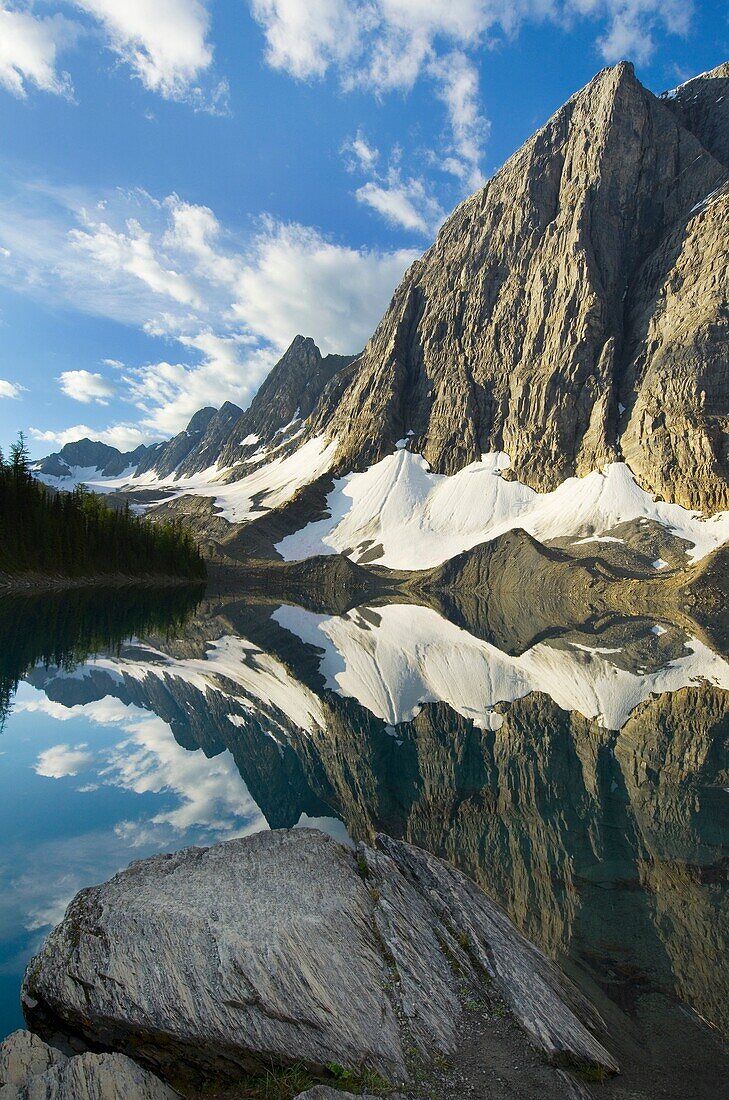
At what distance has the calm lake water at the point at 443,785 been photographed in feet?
25.6

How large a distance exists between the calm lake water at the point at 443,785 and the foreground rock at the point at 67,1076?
131 cm

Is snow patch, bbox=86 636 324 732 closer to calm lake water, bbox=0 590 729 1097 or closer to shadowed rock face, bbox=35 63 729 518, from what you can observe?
calm lake water, bbox=0 590 729 1097

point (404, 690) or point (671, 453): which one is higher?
point (671, 453)

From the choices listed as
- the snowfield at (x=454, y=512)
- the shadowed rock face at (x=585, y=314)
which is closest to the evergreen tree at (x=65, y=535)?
the snowfield at (x=454, y=512)

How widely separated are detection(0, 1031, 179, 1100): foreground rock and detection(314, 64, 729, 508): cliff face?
119727 millimetres

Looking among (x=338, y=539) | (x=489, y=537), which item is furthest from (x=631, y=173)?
(x=338, y=539)

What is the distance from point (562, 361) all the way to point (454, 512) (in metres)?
42.3

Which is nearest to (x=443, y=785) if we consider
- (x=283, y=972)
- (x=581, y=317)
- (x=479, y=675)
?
(x=283, y=972)

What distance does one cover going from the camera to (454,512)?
5522 inches

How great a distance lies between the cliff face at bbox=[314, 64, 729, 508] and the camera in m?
113

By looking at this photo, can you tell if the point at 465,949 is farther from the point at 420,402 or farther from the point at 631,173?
the point at 631,173

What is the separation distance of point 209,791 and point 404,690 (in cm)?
1367

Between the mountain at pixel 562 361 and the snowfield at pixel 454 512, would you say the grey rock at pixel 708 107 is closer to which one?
the mountain at pixel 562 361

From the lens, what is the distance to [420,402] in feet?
526
